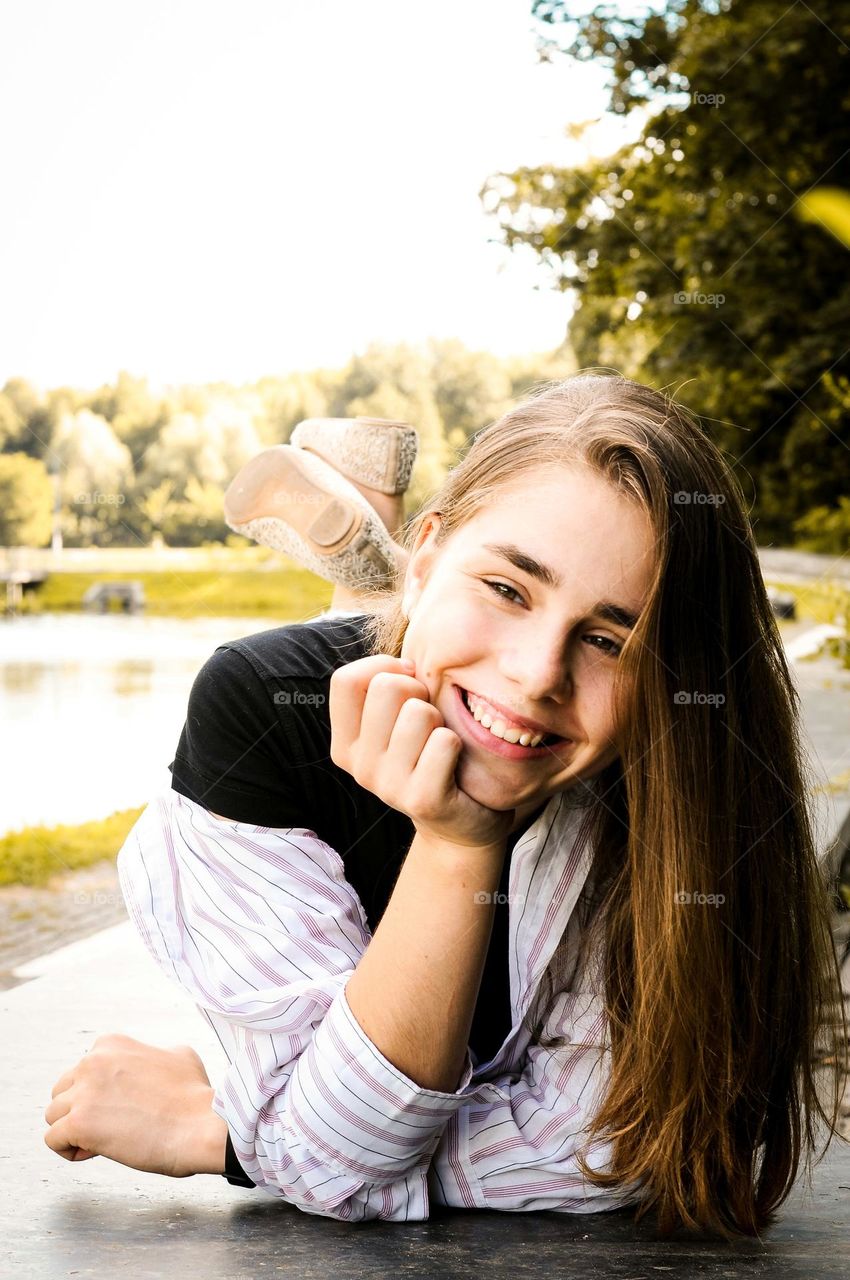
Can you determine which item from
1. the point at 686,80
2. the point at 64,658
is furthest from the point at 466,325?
the point at 686,80

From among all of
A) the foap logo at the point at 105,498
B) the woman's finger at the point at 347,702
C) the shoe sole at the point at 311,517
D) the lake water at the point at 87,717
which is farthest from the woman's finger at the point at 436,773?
the foap logo at the point at 105,498

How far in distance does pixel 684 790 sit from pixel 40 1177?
0.99 meters

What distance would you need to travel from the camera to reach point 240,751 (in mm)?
1856

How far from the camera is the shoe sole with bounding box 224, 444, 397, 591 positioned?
3062 millimetres

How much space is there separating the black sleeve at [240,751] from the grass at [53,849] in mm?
5370

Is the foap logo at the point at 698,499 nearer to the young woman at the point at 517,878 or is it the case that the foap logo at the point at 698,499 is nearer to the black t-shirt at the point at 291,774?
the young woman at the point at 517,878

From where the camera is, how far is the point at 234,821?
1.81 m

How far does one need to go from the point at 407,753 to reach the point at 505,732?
0.11 metres

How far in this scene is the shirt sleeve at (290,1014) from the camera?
1.63m

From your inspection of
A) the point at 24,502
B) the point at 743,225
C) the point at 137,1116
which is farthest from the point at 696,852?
the point at 24,502

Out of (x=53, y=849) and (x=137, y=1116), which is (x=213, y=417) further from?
(x=137, y=1116)

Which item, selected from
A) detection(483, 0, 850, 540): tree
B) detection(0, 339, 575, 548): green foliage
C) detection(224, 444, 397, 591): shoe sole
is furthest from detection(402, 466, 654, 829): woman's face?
detection(0, 339, 575, 548): green foliage

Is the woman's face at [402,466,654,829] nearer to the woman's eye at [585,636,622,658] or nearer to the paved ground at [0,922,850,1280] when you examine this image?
the woman's eye at [585,636,622,658]

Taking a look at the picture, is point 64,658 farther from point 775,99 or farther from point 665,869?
point 665,869
